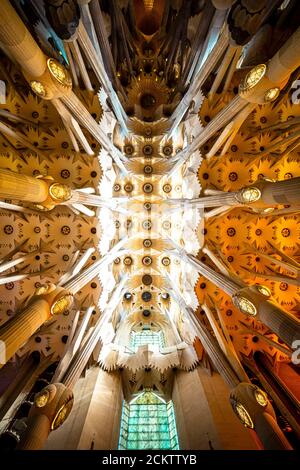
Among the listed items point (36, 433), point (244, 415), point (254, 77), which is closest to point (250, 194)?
point (254, 77)

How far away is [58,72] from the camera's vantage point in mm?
7621

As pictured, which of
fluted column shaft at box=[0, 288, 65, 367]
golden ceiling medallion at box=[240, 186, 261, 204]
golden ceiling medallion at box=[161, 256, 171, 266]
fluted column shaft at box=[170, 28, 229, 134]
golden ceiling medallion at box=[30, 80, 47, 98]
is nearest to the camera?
fluted column shaft at box=[0, 288, 65, 367]

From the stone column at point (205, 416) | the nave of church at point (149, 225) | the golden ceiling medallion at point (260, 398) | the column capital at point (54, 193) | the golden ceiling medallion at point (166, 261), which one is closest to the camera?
the golden ceiling medallion at point (260, 398)

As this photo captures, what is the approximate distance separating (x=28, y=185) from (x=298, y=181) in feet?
23.9

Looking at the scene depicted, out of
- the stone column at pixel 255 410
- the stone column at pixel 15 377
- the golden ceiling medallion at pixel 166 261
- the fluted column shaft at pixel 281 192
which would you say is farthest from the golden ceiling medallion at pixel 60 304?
the golden ceiling medallion at pixel 166 261

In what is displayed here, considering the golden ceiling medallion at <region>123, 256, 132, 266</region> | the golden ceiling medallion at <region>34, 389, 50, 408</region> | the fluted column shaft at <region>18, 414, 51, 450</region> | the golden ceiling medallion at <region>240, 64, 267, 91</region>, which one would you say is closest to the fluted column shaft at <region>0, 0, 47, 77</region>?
the golden ceiling medallion at <region>240, 64, 267, 91</region>

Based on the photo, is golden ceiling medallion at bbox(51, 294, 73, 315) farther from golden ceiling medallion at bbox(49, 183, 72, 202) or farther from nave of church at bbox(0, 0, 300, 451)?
golden ceiling medallion at bbox(49, 183, 72, 202)

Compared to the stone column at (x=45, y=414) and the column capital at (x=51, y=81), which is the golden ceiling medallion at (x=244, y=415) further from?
the column capital at (x=51, y=81)

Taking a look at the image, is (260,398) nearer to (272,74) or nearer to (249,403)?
(249,403)

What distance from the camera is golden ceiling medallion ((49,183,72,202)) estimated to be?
8.02 meters

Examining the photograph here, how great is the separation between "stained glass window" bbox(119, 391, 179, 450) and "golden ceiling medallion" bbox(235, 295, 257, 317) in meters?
6.51

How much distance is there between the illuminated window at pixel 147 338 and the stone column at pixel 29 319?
347 inches

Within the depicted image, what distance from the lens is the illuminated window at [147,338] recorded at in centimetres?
1536

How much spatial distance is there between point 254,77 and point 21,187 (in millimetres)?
7582
